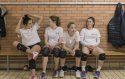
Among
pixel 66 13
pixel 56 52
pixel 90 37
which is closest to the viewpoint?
pixel 56 52

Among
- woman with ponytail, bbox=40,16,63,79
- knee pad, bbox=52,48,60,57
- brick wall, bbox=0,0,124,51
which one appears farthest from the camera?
brick wall, bbox=0,0,124,51

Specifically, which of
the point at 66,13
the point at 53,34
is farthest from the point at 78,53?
the point at 66,13

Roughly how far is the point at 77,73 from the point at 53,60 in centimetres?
72

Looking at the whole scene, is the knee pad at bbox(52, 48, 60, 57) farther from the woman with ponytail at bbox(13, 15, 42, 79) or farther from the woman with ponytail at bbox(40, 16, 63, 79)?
the woman with ponytail at bbox(13, 15, 42, 79)

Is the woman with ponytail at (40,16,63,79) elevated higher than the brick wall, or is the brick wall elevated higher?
the brick wall

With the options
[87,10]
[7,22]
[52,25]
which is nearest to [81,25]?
[87,10]

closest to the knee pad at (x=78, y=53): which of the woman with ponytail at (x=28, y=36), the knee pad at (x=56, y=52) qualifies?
the knee pad at (x=56, y=52)

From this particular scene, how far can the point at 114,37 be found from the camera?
630cm

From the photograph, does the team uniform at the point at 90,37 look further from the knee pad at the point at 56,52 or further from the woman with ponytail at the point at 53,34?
the knee pad at the point at 56,52

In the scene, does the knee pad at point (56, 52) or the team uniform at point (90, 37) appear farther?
the team uniform at point (90, 37)

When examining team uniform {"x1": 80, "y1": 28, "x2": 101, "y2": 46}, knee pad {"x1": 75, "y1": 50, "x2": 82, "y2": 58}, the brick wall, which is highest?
the brick wall

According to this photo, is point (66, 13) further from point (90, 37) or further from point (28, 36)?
point (28, 36)

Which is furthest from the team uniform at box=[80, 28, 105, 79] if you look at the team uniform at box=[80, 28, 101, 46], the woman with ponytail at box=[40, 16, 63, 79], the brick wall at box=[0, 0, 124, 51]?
the woman with ponytail at box=[40, 16, 63, 79]

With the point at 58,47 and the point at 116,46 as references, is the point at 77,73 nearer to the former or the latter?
the point at 58,47
